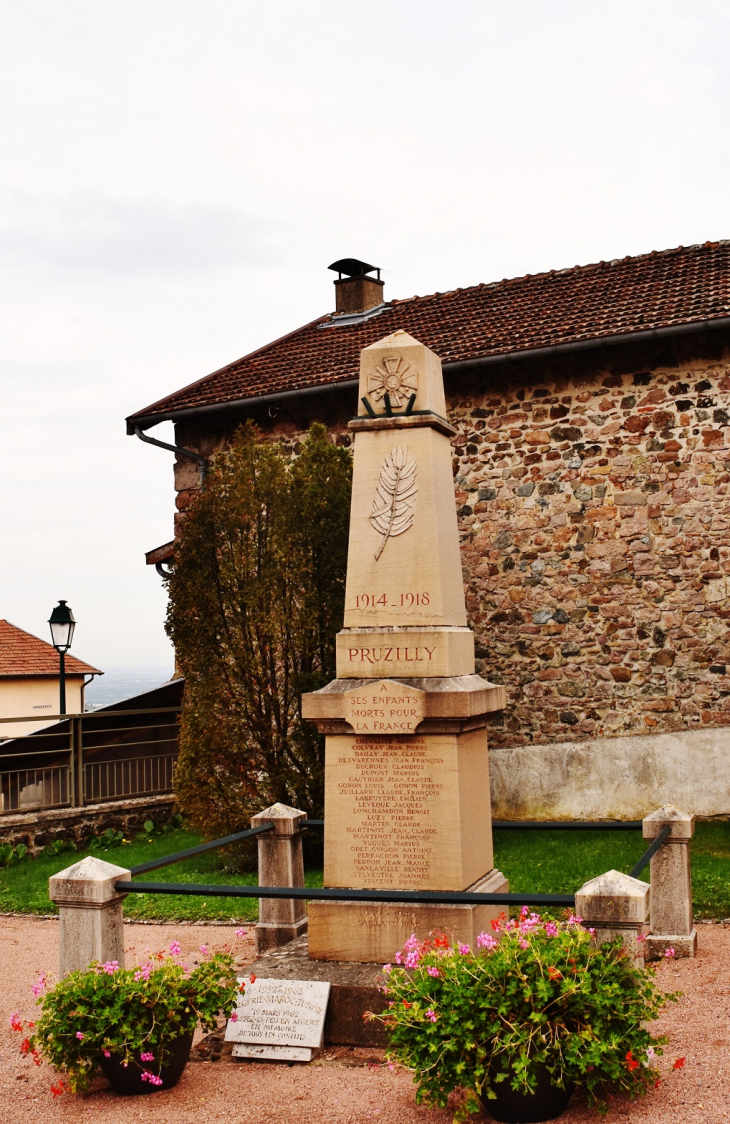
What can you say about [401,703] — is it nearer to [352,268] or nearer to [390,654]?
[390,654]

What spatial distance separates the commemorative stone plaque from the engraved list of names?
0.72 meters

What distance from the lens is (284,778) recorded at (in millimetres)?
10391

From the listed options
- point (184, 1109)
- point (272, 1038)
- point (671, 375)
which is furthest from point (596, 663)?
point (184, 1109)

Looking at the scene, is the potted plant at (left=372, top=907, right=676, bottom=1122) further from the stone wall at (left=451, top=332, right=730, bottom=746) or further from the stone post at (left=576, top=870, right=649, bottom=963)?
the stone wall at (left=451, top=332, right=730, bottom=746)

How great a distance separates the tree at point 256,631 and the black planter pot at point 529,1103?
6.21 m

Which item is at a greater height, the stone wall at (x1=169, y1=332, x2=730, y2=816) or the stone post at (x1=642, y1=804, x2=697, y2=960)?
the stone wall at (x1=169, y1=332, x2=730, y2=816)

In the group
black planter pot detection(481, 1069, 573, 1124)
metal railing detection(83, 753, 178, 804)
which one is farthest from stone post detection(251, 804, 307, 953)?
metal railing detection(83, 753, 178, 804)

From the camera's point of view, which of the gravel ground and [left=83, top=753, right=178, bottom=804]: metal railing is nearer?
the gravel ground

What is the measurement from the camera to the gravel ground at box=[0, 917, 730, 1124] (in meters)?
4.38

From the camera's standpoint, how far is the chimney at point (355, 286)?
1612 cm

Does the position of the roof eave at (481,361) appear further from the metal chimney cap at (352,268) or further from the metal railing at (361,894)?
the metal railing at (361,894)

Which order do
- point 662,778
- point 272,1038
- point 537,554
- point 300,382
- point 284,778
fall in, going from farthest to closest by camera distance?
point 300,382
point 537,554
point 662,778
point 284,778
point 272,1038

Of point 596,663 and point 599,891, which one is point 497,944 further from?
point 596,663

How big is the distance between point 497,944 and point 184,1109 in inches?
58.8
